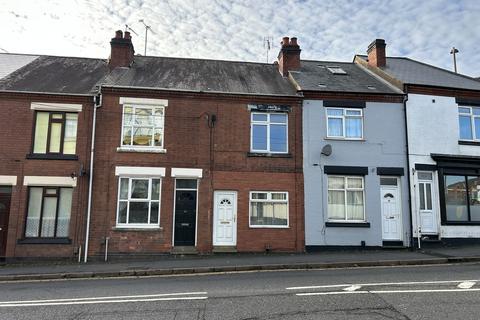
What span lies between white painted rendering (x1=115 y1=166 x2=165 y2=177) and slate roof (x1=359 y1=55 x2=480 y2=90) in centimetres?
1050

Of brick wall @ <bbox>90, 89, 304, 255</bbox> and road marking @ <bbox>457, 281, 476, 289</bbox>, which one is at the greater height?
brick wall @ <bbox>90, 89, 304, 255</bbox>

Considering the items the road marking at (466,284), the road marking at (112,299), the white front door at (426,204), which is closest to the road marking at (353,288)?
the road marking at (466,284)

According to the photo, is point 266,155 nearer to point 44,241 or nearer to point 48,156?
point 48,156

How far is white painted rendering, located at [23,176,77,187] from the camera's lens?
47.2 feet

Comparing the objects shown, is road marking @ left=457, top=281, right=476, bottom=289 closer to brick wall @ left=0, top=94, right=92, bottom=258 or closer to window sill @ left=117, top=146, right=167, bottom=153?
window sill @ left=117, top=146, right=167, bottom=153

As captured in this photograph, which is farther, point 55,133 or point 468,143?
point 468,143

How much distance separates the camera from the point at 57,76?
1673 centimetres

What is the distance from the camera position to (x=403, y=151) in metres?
15.8

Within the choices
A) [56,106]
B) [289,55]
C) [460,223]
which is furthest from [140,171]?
[460,223]

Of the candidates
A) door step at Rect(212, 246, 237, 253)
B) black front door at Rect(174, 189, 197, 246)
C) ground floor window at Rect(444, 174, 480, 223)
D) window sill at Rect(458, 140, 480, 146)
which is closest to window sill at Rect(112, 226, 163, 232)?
black front door at Rect(174, 189, 197, 246)

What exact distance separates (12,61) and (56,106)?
5.47 meters

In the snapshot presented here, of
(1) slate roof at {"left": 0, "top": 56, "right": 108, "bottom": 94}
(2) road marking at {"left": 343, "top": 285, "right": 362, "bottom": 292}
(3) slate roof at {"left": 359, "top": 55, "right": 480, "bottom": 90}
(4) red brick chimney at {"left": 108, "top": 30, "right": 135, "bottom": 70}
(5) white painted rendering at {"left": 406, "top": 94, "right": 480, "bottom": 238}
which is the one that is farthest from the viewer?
(4) red brick chimney at {"left": 108, "top": 30, "right": 135, "bottom": 70}

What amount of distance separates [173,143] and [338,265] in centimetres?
743

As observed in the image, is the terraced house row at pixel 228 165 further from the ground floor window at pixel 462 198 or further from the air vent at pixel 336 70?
the air vent at pixel 336 70
